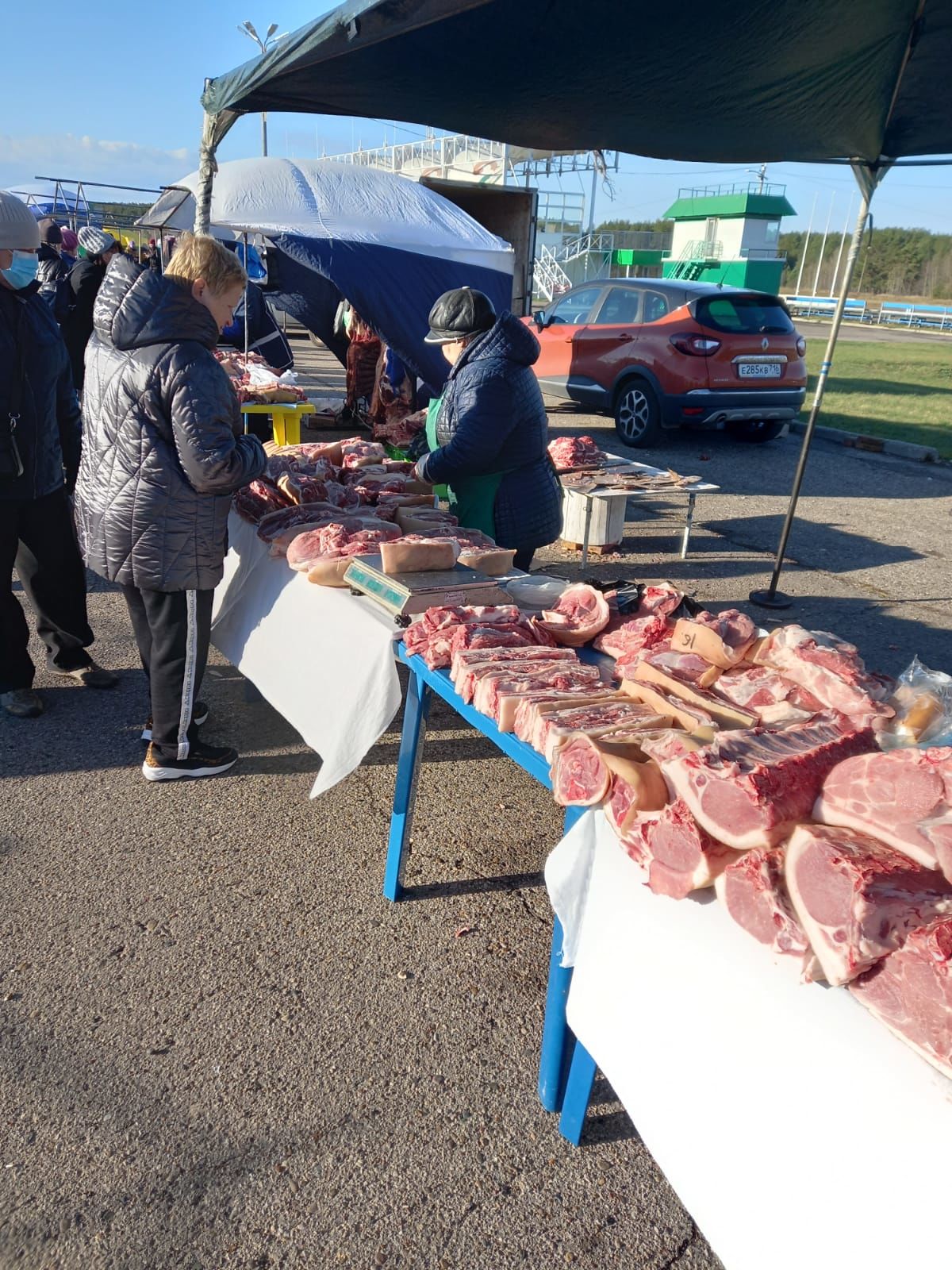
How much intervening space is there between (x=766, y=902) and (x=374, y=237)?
33.6 feet

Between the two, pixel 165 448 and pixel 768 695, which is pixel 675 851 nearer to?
pixel 768 695

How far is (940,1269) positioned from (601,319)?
11.9m

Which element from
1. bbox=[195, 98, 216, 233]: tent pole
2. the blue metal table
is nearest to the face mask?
bbox=[195, 98, 216, 233]: tent pole

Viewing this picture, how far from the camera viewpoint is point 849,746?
6.57 ft

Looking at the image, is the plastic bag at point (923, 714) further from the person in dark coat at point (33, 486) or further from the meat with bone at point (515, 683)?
→ the person in dark coat at point (33, 486)

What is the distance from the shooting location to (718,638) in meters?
2.64

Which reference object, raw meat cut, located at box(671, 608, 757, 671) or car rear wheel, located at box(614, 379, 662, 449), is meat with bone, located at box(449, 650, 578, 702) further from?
car rear wheel, located at box(614, 379, 662, 449)

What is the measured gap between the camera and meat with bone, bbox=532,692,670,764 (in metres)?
2.23

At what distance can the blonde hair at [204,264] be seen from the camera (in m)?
Answer: 3.32

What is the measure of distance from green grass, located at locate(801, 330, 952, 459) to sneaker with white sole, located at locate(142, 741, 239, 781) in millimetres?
11115

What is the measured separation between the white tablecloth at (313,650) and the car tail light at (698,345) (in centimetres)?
746

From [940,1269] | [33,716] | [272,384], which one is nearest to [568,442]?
[272,384]

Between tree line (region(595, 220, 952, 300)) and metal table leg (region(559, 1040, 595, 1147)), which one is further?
tree line (region(595, 220, 952, 300))

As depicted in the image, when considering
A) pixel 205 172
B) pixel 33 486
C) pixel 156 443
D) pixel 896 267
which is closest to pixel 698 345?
pixel 205 172
